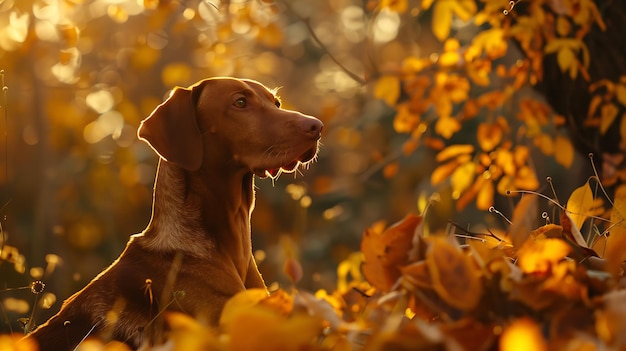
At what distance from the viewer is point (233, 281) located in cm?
316

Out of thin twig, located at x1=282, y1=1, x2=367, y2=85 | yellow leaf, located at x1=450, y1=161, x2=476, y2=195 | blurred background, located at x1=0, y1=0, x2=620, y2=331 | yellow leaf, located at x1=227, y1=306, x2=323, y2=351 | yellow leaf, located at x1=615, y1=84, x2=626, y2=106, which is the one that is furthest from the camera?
blurred background, located at x1=0, y1=0, x2=620, y2=331

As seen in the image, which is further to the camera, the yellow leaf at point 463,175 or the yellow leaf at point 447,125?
the yellow leaf at point 447,125

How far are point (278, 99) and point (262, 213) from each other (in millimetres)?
11474

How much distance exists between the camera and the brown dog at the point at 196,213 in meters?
2.91

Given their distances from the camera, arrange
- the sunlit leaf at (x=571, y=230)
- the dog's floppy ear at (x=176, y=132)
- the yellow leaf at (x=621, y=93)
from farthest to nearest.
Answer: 1. the yellow leaf at (x=621, y=93)
2. the dog's floppy ear at (x=176, y=132)
3. the sunlit leaf at (x=571, y=230)

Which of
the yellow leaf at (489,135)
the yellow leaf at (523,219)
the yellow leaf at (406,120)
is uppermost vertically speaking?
the yellow leaf at (523,219)

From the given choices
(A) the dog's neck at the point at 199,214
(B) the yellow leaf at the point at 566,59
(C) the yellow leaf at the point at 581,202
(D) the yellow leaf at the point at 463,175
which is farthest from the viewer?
(D) the yellow leaf at the point at 463,175

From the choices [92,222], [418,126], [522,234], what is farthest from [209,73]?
[522,234]

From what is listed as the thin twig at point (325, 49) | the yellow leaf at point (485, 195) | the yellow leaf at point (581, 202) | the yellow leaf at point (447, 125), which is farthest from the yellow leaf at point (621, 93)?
the yellow leaf at point (581, 202)

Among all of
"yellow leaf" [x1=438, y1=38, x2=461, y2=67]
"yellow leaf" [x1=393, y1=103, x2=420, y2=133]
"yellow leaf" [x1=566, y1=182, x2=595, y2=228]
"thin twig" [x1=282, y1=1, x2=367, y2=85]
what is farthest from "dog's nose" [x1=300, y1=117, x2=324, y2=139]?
"yellow leaf" [x1=393, y1=103, x2=420, y2=133]

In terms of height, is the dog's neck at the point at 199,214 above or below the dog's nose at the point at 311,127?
below

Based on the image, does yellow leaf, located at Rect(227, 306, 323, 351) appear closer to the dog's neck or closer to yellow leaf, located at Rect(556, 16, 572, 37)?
the dog's neck

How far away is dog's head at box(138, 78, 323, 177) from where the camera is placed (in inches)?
138

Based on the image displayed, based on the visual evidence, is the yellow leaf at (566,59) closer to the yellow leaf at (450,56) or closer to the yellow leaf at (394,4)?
the yellow leaf at (450,56)
